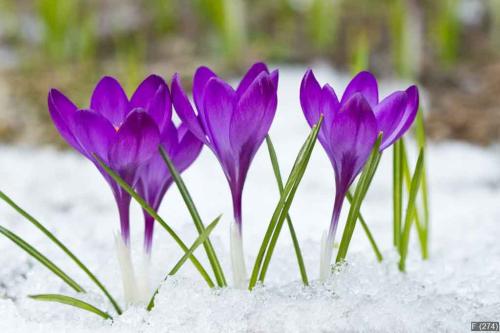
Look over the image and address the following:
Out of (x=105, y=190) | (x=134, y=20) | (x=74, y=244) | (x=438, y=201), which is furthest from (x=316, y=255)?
(x=134, y=20)

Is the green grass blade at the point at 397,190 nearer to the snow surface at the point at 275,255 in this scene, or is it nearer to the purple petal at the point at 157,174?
the snow surface at the point at 275,255

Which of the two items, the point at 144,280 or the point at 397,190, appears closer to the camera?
the point at 144,280

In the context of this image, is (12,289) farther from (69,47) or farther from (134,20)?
(134,20)

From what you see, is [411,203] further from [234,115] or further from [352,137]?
[234,115]

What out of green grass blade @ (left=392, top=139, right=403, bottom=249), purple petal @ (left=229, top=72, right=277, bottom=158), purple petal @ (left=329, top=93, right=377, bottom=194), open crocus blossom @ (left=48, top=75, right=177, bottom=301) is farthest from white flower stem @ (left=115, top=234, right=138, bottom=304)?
green grass blade @ (left=392, top=139, right=403, bottom=249)

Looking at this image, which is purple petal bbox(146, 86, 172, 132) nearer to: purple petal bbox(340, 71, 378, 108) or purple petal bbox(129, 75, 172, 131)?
purple petal bbox(129, 75, 172, 131)

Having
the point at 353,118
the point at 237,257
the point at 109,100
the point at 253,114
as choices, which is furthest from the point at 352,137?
the point at 109,100
